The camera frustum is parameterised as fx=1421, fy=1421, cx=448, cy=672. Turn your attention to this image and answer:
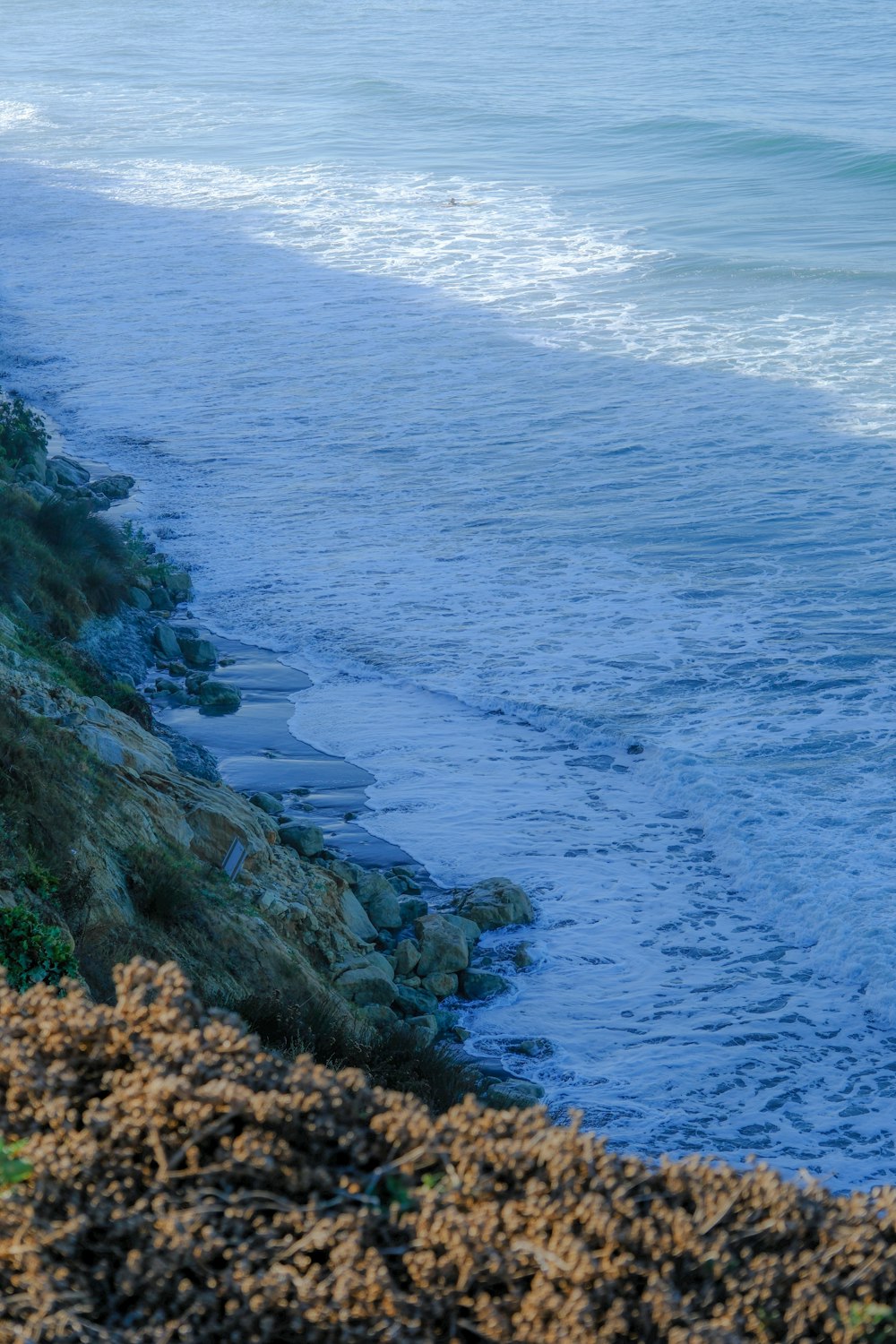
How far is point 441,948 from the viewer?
8977mm

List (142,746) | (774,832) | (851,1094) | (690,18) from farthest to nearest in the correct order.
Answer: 1. (690,18)
2. (774,832)
3. (142,746)
4. (851,1094)

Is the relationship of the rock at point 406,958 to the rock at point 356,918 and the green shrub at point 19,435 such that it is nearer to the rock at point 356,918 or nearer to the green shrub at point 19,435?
A: the rock at point 356,918

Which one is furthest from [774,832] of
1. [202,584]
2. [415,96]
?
[415,96]

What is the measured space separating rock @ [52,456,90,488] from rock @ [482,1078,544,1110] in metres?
12.0

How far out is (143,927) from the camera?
273 inches

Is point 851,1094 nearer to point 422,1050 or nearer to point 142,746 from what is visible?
point 422,1050

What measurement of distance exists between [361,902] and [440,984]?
2.87 ft

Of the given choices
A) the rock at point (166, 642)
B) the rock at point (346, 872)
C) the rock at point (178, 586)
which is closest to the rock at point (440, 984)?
the rock at point (346, 872)

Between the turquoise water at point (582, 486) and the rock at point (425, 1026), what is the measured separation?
668mm

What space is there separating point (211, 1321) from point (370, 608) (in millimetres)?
12777

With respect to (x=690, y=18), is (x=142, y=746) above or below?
below

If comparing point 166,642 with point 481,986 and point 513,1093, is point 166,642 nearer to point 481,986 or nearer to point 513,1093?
point 481,986

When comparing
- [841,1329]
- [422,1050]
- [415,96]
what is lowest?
[422,1050]

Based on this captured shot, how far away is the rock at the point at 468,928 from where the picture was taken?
30.6 feet
